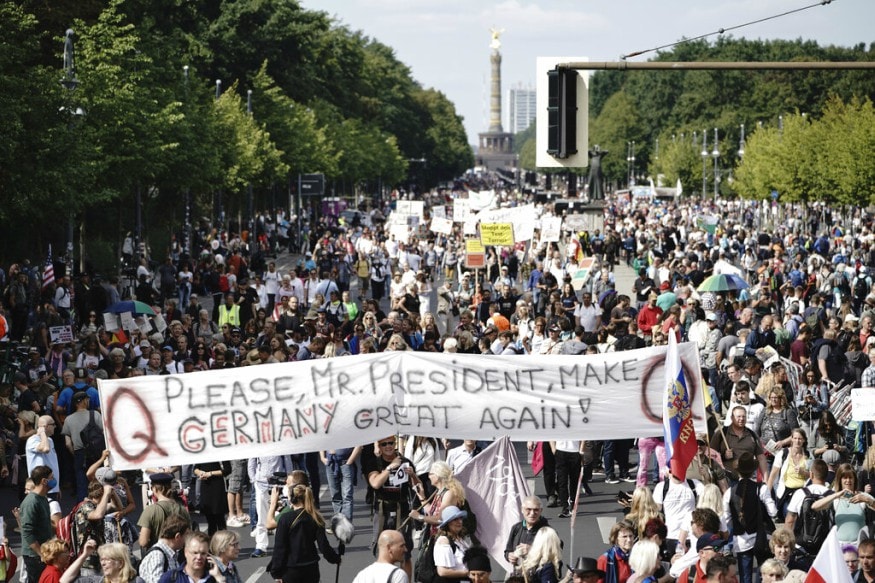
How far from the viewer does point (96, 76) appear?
115 ft

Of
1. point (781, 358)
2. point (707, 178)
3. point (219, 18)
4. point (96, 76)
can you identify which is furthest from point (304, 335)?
point (707, 178)

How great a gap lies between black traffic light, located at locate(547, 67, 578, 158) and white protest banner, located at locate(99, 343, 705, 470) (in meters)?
1.68

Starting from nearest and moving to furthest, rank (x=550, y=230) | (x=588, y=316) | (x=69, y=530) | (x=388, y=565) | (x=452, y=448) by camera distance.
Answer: (x=388, y=565), (x=69, y=530), (x=452, y=448), (x=588, y=316), (x=550, y=230)

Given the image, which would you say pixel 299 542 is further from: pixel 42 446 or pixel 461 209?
pixel 461 209

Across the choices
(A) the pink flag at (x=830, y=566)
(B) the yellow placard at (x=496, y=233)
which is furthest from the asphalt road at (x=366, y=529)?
(B) the yellow placard at (x=496, y=233)

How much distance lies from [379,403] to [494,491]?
126 centimetres

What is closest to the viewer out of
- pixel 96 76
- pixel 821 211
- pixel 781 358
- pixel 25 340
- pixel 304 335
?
pixel 781 358

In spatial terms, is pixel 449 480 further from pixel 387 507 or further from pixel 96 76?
pixel 96 76

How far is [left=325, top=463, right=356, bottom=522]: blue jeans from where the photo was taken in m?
14.6

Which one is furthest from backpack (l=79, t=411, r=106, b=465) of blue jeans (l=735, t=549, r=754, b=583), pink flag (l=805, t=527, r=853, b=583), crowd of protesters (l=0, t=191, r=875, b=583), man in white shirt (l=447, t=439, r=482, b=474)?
pink flag (l=805, t=527, r=853, b=583)

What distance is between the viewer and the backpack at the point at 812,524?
12.0 meters

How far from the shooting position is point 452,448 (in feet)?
59.3

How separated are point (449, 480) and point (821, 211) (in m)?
71.6

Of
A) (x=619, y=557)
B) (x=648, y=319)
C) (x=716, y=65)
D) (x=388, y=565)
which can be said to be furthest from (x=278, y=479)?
(x=648, y=319)
